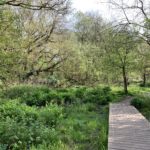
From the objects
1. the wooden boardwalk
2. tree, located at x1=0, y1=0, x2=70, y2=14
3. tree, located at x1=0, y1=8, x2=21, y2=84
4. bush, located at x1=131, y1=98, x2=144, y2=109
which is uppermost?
tree, located at x1=0, y1=0, x2=70, y2=14

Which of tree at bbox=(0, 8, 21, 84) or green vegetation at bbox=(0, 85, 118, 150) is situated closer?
green vegetation at bbox=(0, 85, 118, 150)

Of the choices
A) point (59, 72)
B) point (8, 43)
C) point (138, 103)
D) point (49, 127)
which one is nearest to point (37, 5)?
point (8, 43)

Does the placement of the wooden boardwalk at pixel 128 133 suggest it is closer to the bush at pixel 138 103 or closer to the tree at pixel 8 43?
the tree at pixel 8 43

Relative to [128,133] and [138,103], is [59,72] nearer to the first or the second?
[138,103]

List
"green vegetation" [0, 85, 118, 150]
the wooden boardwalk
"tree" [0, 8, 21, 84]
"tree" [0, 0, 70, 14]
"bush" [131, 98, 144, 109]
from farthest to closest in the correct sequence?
"bush" [131, 98, 144, 109], "tree" [0, 0, 70, 14], "tree" [0, 8, 21, 84], "green vegetation" [0, 85, 118, 150], the wooden boardwalk

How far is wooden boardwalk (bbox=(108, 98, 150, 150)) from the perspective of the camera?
6.95 meters

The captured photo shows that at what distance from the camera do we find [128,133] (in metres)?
8.30

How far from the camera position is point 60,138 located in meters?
8.55

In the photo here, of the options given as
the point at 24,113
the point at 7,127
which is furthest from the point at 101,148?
the point at 24,113

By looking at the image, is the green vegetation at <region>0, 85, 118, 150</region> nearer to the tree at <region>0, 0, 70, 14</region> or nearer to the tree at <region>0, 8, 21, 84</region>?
the tree at <region>0, 8, 21, 84</region>

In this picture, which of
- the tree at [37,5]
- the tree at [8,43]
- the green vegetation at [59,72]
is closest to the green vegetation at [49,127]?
the green vegetation at [59,72]

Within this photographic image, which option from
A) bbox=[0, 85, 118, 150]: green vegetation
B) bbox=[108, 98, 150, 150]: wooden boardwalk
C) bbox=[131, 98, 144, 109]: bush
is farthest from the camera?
bbox=[131, 98, 144, 109]: bush

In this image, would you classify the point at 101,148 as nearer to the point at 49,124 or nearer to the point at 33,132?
the point at 33,132

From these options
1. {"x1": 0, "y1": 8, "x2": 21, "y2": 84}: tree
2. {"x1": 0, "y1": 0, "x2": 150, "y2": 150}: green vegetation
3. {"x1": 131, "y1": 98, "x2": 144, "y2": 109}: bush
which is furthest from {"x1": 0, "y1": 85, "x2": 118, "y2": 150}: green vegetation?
{"x1": 131, "y1": 98, "x2": 144, "y2": 109}: bush
